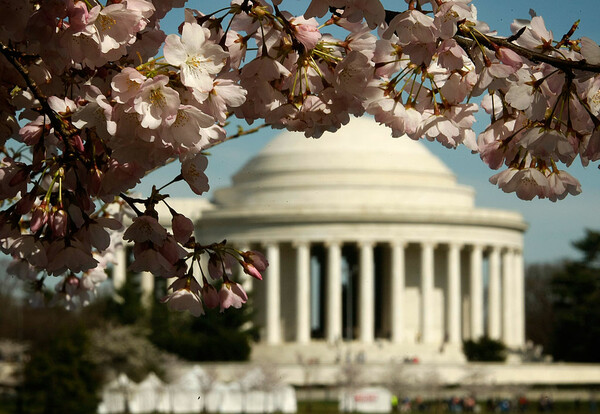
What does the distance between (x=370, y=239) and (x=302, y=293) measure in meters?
8.59

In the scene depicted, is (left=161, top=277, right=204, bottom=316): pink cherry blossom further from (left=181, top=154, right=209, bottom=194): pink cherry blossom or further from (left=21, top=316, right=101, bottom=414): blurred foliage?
(left=21, top=316, right=101, bottom=414): blurred foliage

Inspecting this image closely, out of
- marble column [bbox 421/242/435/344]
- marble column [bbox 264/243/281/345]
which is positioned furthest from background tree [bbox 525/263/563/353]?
marble column [bbox 264/243/281/345]

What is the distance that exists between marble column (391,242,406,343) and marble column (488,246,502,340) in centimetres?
1057

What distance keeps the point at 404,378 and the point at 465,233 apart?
122 ft

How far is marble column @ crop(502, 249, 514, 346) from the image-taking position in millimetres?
141000

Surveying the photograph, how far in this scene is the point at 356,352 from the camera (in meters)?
126

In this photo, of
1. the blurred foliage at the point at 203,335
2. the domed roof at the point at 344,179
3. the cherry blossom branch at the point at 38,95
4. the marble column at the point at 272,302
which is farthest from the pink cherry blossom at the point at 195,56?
the marble column at the point at 272,302

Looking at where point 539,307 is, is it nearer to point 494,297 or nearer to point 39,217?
point 494,297

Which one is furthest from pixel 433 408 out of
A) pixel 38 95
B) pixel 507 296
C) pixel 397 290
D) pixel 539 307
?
pixel 539 307

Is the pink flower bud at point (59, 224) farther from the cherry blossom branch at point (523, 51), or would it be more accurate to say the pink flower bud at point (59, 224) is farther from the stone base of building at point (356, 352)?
the stone base of building at point (356, 352)

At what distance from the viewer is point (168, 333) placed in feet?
386

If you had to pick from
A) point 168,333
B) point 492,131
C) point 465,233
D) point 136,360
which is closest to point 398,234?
point 465,233

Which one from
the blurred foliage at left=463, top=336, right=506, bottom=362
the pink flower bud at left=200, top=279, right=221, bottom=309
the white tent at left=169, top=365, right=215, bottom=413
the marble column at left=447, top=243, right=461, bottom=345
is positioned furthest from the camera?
the marble column at left=447, top=243, right=461, bottom=345

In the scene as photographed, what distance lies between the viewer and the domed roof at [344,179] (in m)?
135
